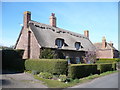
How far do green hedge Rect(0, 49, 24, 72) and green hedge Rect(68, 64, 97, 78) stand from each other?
926cm

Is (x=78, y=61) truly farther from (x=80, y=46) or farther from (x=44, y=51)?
(x=44, y=51)

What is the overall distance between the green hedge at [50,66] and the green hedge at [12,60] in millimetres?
2932

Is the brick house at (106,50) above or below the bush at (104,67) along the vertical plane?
above

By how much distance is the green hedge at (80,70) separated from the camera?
617 inches

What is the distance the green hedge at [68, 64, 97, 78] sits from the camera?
15.7 m

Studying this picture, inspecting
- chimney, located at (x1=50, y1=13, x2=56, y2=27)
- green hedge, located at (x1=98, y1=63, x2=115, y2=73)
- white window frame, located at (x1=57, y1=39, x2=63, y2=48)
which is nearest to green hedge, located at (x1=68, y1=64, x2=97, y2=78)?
green hedge, located at (x1=98, y1=63, x2=115, y2=73)

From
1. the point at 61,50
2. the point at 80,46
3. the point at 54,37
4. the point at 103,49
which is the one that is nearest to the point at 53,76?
the point at 61,50

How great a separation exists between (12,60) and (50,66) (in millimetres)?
8600

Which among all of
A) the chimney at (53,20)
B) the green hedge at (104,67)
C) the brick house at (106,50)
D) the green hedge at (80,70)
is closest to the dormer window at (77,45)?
the chimney at (53,20)

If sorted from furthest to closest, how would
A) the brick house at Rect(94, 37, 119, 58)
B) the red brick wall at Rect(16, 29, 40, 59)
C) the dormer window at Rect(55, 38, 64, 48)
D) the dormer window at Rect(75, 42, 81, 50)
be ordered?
the brick house at Rect(94, 37, 119, 58) < the dormer window at Rect(75, 42, 81, 50) < the dormer window at Rect(55, 38, 64, 48) < the red brick wall at Rect(16, 29, 40, 59)

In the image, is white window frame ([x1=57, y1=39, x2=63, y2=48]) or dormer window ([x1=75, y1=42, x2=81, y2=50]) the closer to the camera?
white window frame ([x1=57, y1=39, x2=63, y2=48])

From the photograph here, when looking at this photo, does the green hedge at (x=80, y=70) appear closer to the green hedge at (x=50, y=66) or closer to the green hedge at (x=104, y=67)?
the green hedge at (x=50, y=66)

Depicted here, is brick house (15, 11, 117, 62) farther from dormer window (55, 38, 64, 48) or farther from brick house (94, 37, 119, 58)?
brick house (94, 37, 119, 58)

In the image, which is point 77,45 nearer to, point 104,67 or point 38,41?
point 104,67
